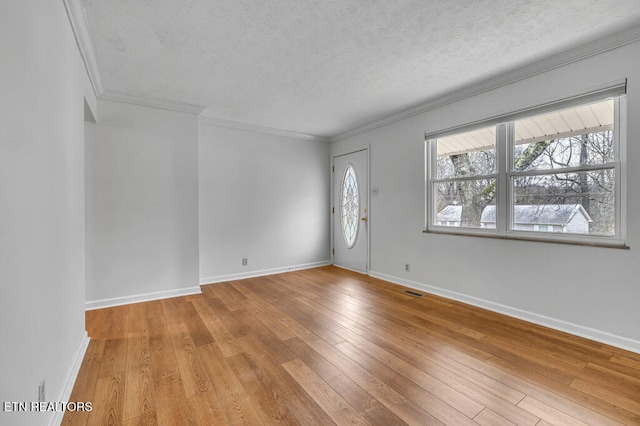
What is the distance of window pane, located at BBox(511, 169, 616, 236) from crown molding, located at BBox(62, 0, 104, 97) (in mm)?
4137

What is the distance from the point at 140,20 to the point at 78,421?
8.89 feet

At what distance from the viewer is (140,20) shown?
7.09 ft

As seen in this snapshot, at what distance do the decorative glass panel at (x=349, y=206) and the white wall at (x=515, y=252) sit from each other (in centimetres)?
53

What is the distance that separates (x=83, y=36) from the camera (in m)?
2.27

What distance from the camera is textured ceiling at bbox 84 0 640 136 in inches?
80.3

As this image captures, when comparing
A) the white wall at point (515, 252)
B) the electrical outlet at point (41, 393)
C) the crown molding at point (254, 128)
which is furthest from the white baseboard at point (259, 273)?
the electrical outlet at point (41, 393)

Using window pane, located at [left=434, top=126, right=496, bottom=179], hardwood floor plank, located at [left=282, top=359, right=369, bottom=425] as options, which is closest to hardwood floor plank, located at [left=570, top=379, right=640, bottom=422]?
hardwood floor plank, located at [left=282, top=359, right=369, bottom=425]

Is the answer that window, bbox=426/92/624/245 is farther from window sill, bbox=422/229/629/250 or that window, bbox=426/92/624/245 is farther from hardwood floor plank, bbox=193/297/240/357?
hardwood floor plank, bbox=193/297/240/357

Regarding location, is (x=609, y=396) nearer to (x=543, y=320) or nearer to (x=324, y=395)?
(x=543, y=320)

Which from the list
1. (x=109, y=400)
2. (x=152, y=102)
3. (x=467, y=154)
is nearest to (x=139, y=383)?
(x=109, y=400)

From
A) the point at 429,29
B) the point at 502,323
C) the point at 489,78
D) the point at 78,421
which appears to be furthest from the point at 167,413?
the point at 489,78

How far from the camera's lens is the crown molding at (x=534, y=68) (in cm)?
235

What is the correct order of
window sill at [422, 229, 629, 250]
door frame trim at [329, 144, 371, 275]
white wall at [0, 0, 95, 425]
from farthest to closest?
door frame trim at [329, 144, 371, 275], window sill at [422, 229, 629, 250], white wall at [0, 0, 95, 425]

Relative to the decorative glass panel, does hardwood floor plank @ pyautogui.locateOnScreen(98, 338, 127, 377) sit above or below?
below
